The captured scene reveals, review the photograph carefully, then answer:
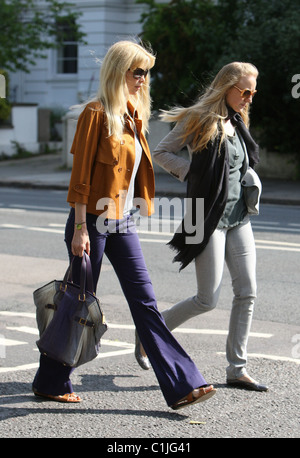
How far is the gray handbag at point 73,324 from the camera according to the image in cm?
441

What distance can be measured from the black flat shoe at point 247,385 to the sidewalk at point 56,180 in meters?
13.1

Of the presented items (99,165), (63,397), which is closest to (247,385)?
(63,397)

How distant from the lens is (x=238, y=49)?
2073 centimetres

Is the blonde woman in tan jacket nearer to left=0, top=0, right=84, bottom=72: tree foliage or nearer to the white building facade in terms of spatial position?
left=0, top=0, right=84, bottom=72: tree foliage

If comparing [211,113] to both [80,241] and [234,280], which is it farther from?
[80,241]

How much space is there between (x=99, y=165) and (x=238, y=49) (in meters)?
17.0

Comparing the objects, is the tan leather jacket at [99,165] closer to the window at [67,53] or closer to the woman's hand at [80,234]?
the woman's hand at [80,234]

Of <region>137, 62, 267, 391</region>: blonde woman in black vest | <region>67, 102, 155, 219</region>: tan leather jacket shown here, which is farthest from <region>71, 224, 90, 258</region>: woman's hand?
<region>137, 62, 267, 391</region>: blonde woman in black vest

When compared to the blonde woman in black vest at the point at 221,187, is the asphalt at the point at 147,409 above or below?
below

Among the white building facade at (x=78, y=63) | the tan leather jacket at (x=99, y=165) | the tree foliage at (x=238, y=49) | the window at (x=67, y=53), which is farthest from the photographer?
the window at (x=67, y=53)

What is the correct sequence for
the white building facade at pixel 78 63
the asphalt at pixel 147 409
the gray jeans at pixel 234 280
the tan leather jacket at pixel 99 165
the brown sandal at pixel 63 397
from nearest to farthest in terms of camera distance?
the asphalt at pixel 147 409
the tan leather jacket at pixel 99 165
the brown sandal at pixel 63 397
the gray jeans at pixel 234 280
the white building facade at pixel 78 63

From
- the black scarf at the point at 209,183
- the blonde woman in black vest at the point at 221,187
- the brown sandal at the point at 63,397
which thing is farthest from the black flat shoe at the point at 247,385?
the brown sandal at the point at 63,397

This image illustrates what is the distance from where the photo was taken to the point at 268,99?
69.2 feet

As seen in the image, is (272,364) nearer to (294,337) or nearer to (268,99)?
(294,337)
